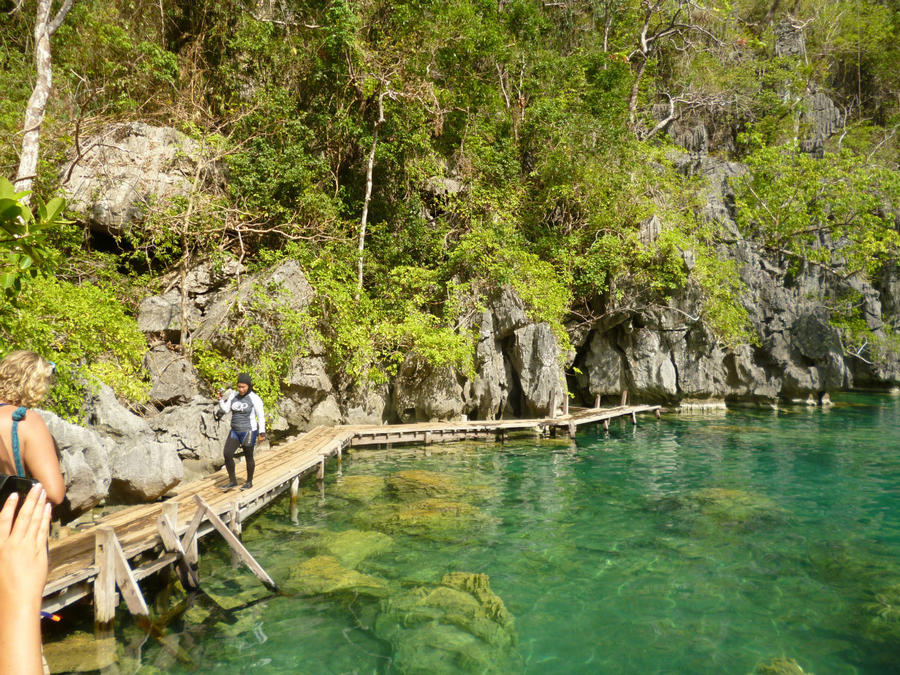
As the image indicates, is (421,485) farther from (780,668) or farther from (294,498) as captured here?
(780,668)

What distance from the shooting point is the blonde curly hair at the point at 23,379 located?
3.08 meters

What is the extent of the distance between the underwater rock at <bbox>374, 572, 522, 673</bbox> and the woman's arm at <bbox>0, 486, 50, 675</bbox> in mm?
5238

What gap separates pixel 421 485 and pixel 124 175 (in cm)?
1174

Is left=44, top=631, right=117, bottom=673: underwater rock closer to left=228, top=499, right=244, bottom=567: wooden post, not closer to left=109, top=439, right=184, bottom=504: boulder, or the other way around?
left=228, top=499, right=244, bottom=567: wooden post

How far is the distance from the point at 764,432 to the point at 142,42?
968 inches

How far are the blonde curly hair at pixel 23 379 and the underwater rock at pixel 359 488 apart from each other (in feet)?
26.3

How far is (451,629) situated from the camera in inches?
235

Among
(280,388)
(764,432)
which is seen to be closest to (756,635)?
(280,388)

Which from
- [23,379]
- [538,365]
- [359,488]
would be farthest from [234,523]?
A: [538,365]

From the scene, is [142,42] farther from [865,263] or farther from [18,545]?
[865,263]

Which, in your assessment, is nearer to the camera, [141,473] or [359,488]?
[141,473]

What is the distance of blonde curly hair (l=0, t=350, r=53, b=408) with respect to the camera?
3.08 m

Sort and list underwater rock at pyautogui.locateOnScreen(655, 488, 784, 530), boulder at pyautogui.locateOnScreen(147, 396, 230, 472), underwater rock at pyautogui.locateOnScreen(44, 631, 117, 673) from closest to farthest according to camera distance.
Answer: underwater rock at pyautogui.locateOnScreen(44, 631, 117, 673) → underwater rock at pyautogui.locateOnScreen(655, 488, 784, 530) → boulder at pyautogui.locateOnScreen(147, 396, 230, 472)

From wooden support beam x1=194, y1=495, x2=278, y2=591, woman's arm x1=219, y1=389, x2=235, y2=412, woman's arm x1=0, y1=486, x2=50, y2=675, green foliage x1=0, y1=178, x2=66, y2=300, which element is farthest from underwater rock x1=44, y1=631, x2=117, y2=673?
woman's arm x1=0, y1=486, x2=50, y2=675
